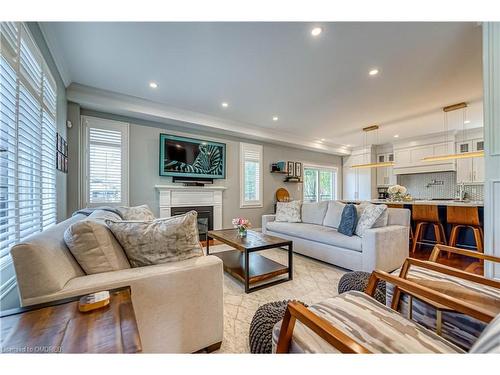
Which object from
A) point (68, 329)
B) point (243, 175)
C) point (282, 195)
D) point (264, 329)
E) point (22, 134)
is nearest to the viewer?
point (68, 329)

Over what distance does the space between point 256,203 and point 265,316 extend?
4031 millimetres

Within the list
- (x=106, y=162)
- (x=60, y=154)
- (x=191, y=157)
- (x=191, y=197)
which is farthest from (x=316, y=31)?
(x=106, y=162)

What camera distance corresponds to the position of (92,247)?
1.15 meters

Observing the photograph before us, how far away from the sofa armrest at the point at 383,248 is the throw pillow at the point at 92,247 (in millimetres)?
2484

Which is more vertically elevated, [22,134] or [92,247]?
[22,134]

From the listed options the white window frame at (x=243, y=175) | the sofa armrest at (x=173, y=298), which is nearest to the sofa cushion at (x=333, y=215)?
the white window frame at (x=243, y=175)

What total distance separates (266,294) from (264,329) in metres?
Answer: 0.91

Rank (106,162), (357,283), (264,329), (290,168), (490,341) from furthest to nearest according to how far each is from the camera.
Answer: (290,168) → (106,162) → (357,283) → (264,329) → (490,341)

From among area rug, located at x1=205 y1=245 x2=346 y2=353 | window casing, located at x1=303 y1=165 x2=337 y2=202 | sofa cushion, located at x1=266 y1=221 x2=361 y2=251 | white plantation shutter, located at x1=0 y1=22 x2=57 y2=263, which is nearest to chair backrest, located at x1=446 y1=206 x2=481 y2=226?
sofa cushion, located at x1=266 y1=221 x2=361 y2=251

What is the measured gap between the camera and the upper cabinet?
544 centimetres

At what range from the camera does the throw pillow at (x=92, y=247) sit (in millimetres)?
1123

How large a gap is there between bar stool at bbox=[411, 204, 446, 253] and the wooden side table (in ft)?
14.3

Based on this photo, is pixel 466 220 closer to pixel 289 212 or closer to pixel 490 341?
pixel 289 212

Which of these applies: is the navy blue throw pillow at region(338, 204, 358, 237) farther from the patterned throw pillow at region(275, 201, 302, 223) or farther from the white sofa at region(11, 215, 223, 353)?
the white sofa at region(11, 215, 223, 353)
